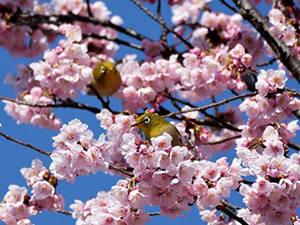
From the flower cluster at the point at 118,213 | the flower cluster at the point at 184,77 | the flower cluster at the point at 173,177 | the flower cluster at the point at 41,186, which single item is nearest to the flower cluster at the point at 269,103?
the flower cluster at the point at 184,77

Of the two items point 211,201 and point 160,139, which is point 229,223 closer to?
point 211,201

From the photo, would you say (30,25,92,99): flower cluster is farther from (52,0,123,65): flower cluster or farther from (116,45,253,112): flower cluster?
(52,0,123,65): flower cluster

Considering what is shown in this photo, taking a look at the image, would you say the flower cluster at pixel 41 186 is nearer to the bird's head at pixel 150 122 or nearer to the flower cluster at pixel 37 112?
the bird's head at pixel 150 122

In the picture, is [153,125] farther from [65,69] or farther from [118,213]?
[65,69]

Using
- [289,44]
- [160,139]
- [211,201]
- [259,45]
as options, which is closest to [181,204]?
[211,201]

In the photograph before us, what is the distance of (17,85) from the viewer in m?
6.34

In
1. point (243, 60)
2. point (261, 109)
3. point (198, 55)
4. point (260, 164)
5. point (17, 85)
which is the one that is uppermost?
point (17, 85)

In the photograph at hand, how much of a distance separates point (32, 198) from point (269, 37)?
244 cm

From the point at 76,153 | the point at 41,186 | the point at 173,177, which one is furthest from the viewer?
the point at 41,186

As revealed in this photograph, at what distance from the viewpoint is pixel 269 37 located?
5.12 m

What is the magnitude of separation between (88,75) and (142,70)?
545 millimetres

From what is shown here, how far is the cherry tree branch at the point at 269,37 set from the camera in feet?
16.5

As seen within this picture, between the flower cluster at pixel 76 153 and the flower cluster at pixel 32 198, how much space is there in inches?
19.0

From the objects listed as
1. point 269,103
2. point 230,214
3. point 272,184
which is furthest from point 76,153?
point 269,103
